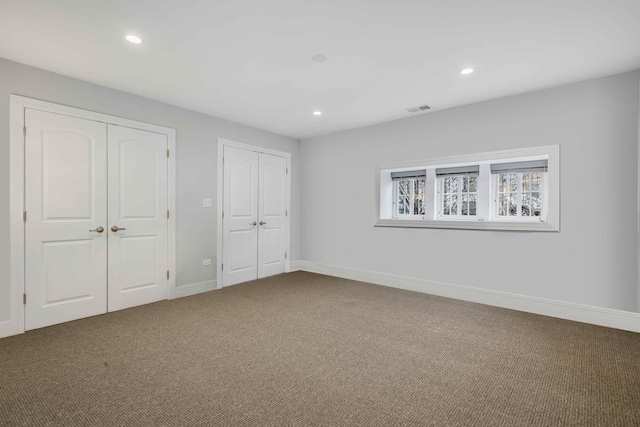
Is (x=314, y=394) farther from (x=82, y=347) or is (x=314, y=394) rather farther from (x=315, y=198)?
(x=315, y=198)

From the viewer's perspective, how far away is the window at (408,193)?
4.84 metres

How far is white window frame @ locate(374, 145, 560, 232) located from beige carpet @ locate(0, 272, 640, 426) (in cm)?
108

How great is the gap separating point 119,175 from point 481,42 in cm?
396

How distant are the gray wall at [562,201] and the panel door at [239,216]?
5.56 feet

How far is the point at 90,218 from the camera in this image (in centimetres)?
338

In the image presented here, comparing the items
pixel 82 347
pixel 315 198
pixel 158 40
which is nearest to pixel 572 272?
pixel 315 198

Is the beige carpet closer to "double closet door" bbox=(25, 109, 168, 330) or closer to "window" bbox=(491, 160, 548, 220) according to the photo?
"double closet door" bbox=(25, 109, 168, 330)

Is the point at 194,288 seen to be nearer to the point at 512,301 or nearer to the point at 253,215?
the point at 253,215

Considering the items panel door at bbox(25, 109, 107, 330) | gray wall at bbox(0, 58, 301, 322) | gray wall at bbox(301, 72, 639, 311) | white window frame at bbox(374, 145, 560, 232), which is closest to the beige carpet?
panel door at bbox(25, 109, 107, 330)

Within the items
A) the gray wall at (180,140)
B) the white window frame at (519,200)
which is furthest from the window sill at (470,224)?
the gray wall at (180,140)

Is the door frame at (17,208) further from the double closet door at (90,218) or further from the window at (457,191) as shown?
the window at (457,191)

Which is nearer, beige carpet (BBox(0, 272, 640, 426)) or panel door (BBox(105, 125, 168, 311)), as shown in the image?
beige carpet (BBox(0, 272, 640, 426))

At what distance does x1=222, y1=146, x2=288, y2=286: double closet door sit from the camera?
4.79 m

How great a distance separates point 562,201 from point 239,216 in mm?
4291
